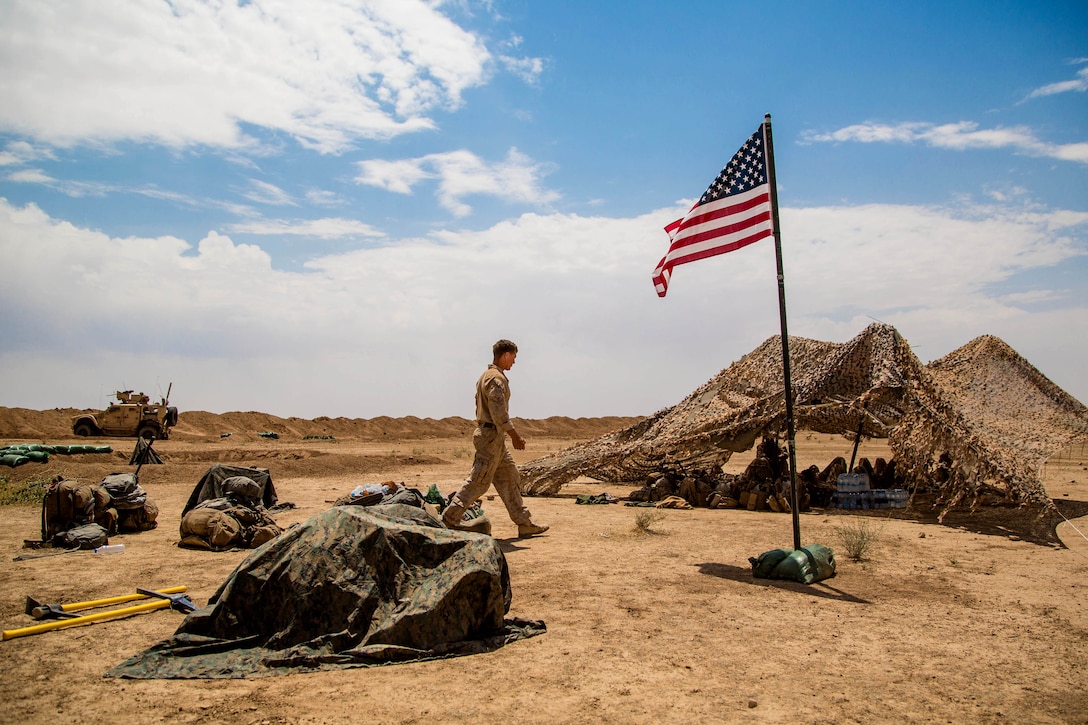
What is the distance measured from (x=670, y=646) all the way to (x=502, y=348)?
4460 millimetres

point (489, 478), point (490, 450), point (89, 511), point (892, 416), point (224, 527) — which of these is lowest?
point (224, 527)

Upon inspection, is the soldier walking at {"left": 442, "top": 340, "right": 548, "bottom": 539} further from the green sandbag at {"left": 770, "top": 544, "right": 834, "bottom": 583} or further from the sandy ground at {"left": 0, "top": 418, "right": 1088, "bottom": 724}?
the green sandbag at {"left": 770, "top": 544, "right": 834, "bottom": 583}

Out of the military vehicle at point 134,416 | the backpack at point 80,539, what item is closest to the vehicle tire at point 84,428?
the military vehicle at point 134,416

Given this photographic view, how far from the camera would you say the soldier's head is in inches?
340

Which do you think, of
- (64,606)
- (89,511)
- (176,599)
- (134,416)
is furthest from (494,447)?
(134,416)

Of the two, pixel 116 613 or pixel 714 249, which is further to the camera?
pixel 714 249

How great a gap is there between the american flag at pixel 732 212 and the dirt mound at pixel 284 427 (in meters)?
36.5

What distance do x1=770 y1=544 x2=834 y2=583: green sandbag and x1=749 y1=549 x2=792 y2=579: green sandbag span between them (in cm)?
4

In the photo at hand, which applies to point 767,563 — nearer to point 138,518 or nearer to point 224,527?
point 224,527

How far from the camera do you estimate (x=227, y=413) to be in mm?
53281

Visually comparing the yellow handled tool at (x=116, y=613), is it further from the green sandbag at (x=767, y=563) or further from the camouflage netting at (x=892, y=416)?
the camouflage netting at (x=892, y=416)

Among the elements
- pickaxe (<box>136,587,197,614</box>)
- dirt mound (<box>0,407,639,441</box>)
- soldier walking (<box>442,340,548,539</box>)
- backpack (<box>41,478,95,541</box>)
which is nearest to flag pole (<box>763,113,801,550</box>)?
soldier walking (<box>442,340,548,539</box>)

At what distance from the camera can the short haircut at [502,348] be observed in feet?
28.3

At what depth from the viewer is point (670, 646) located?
189 inches
